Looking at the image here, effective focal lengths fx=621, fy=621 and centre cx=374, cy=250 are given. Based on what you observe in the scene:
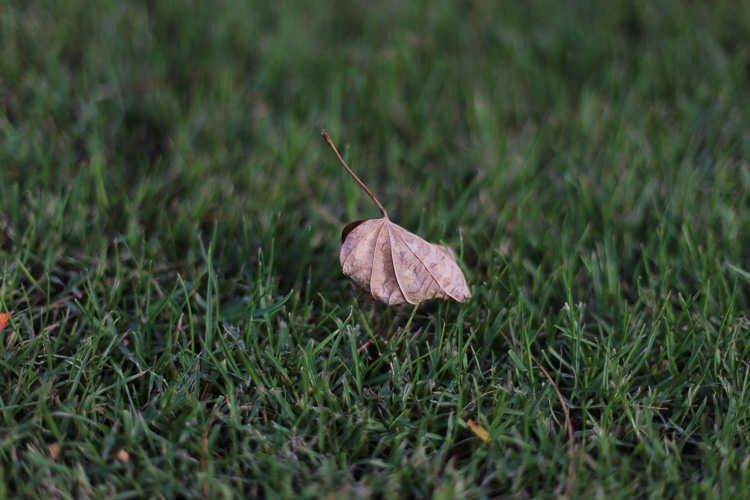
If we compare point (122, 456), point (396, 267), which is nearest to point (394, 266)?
point (396, 267)

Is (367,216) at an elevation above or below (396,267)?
below

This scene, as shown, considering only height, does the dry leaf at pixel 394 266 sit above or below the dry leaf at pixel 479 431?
above

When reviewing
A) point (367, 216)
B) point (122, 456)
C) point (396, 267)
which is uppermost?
point (396, 267)

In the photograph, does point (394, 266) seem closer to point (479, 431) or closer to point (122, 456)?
point (479, 431)

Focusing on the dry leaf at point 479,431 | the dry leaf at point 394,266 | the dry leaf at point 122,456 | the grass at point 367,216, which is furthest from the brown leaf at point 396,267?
the dry leaf at point 122,456

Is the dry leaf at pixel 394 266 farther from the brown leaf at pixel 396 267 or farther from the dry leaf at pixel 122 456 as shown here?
the dry leaf at pixel 122 456

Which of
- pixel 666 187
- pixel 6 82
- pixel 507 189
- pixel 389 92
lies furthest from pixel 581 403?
pixel 6 82

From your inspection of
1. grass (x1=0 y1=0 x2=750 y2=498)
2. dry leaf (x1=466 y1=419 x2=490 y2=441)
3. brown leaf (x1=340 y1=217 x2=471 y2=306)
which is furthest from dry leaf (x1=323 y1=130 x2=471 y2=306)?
dry leaf (x1=466 y1=419 x2=490 y2=441)
